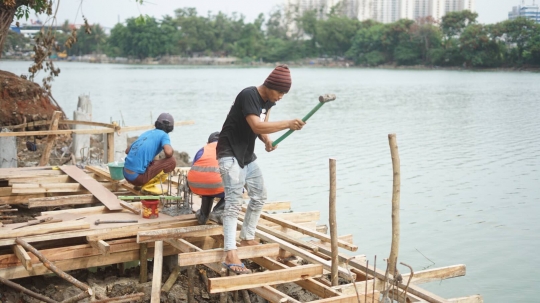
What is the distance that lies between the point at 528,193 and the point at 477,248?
190 inches

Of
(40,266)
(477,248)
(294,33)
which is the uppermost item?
(294,33)

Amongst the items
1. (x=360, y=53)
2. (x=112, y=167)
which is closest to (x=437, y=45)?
(x=360, y=53)

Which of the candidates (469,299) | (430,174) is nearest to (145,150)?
(469,299)

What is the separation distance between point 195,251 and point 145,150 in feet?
6.96

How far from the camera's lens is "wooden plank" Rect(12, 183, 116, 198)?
898 cm

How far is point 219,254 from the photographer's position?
256 inches

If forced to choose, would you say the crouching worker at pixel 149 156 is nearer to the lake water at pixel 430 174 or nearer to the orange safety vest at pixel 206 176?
the orange safety vest at pixel 206 176

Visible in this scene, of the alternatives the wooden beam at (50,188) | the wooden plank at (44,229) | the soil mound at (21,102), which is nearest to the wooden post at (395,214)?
the wooden plank at (44,229)

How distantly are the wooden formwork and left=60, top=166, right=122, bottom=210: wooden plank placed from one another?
0.05 metres

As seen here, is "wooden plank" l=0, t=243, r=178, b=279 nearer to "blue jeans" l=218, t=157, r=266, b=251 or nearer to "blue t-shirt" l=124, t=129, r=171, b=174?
"blue t-shirt" l=124, t=129, r=171, b=174

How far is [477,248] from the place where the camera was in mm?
12195

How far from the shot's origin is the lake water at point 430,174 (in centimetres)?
1178

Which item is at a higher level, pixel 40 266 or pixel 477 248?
pixel 40 266

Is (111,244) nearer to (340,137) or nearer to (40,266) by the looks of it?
(40,266)
